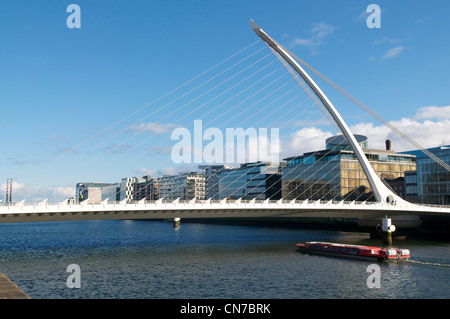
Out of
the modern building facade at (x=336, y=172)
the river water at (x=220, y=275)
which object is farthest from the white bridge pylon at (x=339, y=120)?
the modern building facade at (x=336, y=172)

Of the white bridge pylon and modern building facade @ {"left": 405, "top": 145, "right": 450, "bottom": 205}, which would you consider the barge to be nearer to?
the white bridge pylon

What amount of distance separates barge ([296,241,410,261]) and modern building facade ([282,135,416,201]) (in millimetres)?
51195

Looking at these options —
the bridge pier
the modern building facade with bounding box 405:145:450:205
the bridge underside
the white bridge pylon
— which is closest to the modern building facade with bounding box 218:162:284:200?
the modern building facade with bounding box 405:145:450:205

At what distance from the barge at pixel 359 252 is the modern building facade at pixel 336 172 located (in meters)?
51.2

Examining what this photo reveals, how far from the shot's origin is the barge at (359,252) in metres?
40.0

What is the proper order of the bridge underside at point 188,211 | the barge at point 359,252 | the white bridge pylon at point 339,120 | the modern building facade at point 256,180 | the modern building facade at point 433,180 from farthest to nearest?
1. the modern building facade at point 256,180
2. the modern building facade at point 433,180
3. the white bridge pylon at point 339,120
4. the barge at point 359,252
5. the bridge underside at point 188,211

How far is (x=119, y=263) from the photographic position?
127ft

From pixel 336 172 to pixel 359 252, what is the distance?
2465 inches

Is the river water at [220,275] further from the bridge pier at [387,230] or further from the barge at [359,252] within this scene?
the bridge pier at [387,230]

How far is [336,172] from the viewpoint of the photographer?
103250mm
